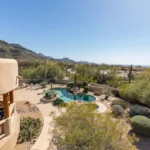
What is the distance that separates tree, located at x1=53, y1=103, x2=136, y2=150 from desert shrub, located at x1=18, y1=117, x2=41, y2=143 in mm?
3985

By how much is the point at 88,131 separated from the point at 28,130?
635 cm

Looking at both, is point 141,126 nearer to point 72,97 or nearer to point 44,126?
point 44,126

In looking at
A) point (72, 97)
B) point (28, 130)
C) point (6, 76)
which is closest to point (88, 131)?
point (6, 76)

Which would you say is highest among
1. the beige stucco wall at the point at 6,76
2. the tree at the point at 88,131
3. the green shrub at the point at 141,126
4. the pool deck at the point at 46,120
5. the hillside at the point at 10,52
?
the hillside at the point at 10,52

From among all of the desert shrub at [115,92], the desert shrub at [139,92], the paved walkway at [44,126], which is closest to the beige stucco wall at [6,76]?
the paved walkway at [44,126]

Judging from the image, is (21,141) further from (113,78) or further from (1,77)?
(113,78)

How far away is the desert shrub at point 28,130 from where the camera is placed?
9.85 meters

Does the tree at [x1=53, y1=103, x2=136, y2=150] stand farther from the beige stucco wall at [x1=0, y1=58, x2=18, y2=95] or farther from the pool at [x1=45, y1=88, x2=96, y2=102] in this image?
the pool at [x1=45, y1=88, x2=96, y2=102]

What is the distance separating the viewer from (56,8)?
19062 millimetres

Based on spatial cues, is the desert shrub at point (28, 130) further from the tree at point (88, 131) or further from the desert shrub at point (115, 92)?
the desert shrub at point (115, 92)

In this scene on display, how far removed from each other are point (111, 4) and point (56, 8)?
8.42 meters

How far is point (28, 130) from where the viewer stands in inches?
416

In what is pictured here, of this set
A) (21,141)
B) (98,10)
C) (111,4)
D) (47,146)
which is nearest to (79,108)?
(47,146)

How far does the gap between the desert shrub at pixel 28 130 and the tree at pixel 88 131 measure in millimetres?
3985
